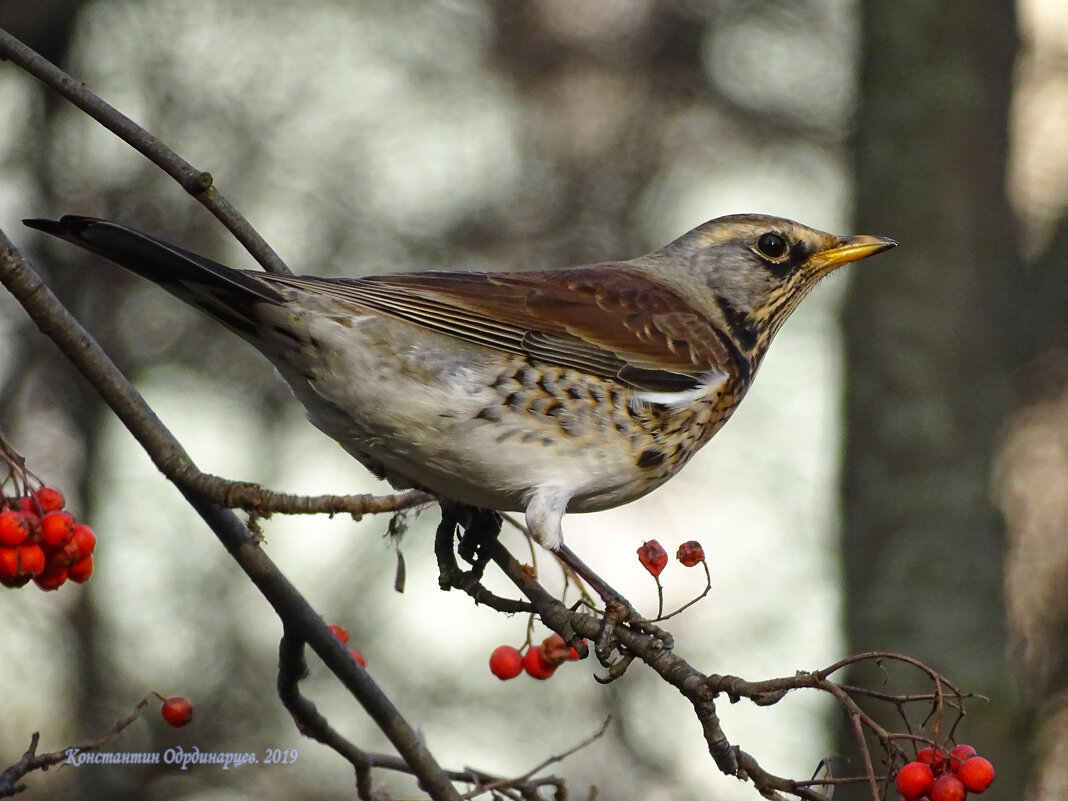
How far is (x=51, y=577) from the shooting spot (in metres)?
2.58

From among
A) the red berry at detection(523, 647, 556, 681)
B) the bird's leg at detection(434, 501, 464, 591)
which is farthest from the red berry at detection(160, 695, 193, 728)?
the red berry at detection(523, 647, 556, 681)

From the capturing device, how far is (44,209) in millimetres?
8000

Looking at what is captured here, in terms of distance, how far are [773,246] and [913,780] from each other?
203cm

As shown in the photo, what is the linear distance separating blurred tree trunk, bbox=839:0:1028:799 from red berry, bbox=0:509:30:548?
472cm

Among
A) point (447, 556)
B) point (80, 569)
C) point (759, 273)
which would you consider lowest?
point (447, 556)

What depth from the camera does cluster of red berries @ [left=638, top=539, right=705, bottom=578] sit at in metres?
2.59

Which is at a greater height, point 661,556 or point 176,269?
point 176,269

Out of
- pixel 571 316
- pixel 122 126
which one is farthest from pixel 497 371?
pixel 122 126

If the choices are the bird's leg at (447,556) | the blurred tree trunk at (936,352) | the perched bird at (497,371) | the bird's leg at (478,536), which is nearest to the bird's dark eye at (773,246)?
the perched bird at (497,371)

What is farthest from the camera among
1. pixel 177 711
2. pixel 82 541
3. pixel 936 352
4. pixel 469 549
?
pixel 936 352

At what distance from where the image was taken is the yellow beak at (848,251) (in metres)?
3.70

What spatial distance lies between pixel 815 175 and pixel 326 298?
21.8 ft

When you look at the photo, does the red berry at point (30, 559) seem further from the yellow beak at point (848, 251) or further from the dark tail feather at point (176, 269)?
the yellow beak at point (848, 251)

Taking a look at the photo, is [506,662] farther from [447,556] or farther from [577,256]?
[577,256]
